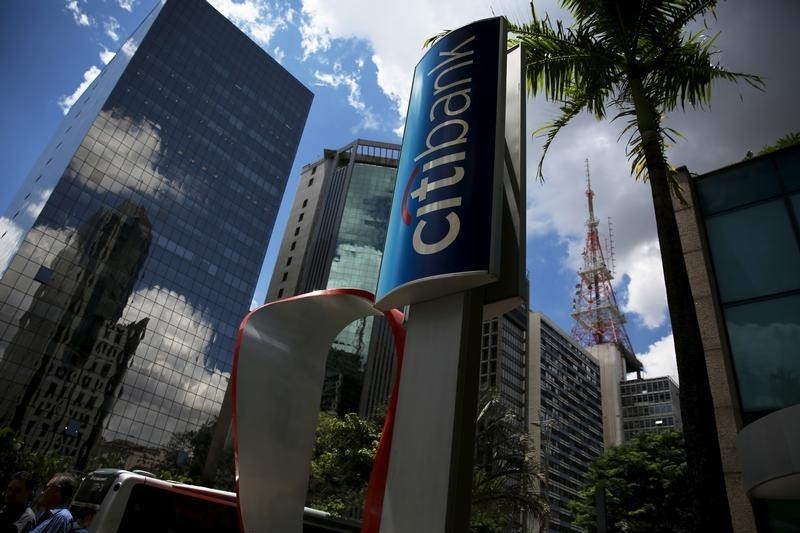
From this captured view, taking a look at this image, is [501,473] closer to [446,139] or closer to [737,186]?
[737,186]

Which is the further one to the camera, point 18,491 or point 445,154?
point 445,154

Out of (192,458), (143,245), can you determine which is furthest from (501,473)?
(143,245)

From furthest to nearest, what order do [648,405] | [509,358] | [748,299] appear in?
[648,405] < [509,358] < [748,299]

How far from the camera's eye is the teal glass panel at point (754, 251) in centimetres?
1038

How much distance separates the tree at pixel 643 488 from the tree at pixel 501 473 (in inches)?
436

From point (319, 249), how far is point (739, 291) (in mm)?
85442

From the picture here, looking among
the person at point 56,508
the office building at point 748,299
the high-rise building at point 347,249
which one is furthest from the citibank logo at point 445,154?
the high-rise building at point 347,249

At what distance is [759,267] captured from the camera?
10766 millimetres

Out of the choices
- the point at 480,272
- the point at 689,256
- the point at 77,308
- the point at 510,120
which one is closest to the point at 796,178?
the point at 689,256

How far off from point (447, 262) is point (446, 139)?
1.78 meters

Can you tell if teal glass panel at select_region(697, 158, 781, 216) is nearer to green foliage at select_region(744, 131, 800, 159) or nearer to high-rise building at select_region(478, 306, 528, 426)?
green foliage at select_region(744, 131, 800, 159)

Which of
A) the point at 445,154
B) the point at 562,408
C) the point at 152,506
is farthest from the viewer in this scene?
the point at 562,408

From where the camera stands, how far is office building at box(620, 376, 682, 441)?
120 m

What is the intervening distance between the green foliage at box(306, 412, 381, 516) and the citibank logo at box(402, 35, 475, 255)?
54.0 ft
